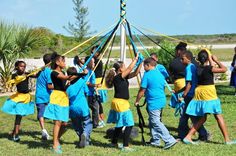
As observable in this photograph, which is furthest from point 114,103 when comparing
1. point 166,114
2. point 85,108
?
point 166,114

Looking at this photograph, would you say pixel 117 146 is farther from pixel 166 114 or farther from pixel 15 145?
pixel 166 114

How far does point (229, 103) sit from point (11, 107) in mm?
6301

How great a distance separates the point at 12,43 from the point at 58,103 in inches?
362

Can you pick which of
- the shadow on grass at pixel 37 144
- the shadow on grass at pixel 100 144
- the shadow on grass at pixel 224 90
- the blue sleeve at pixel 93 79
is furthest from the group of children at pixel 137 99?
the shadow on grass at pixel 224 90

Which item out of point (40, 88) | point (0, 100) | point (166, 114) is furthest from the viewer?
point (0, 100)

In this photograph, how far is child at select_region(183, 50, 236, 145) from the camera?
7121mm

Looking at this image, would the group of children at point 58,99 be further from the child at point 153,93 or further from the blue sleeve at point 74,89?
the child at point 153,93

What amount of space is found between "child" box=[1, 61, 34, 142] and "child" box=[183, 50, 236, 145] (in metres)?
2.81

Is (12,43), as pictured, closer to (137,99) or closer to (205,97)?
(137,99)

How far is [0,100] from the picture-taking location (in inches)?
529

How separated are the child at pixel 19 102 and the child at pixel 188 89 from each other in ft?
8.80

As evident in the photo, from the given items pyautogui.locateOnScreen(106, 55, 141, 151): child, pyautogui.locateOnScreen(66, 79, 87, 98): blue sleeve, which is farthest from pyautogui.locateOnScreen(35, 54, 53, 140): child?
pyautogui.locateOnScreen(106, 55, 141, 151): child

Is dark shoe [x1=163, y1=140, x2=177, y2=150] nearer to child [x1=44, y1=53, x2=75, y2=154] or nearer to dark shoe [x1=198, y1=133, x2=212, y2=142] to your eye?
dark shoe [x1=198, y1=133, x2=212, y2=142]

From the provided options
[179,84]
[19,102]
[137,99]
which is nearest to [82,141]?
[137,99]
